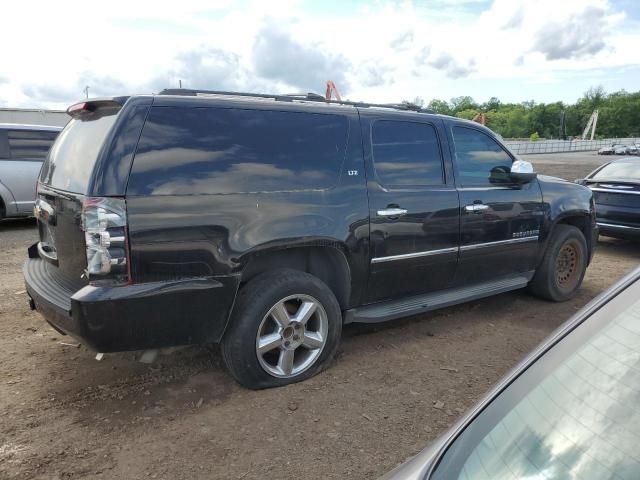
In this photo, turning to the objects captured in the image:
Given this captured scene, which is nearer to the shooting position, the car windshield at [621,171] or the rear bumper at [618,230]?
the rear bumper at [618,230]

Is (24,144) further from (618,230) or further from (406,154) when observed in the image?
(618,230)

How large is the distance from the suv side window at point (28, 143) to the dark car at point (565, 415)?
374 inches

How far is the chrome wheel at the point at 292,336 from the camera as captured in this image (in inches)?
134

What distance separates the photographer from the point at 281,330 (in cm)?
343

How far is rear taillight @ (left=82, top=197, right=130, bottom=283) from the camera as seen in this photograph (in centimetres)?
285

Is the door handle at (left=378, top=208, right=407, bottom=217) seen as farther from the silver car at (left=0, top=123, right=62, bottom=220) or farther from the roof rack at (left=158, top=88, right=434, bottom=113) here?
the silver car at (left=0, top=123, right=62, bottom=220)

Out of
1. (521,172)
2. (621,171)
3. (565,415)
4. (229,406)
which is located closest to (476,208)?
(521,172)

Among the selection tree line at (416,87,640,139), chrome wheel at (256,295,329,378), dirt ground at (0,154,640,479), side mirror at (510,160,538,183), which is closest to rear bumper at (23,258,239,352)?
chrome wheel at (256,295,329,378)

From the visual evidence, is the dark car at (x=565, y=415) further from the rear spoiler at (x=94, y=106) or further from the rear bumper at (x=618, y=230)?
the rear bumper at (x=618, y=230)

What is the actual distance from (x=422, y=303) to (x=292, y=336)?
1269 millimetres

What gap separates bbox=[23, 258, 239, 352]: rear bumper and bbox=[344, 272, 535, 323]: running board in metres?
1.16

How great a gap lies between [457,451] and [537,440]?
220mm

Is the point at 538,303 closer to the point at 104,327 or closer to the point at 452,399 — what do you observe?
the point at 452,399

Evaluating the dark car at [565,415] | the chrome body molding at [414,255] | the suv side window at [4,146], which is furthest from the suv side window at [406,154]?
the suv side window at [4,146]
